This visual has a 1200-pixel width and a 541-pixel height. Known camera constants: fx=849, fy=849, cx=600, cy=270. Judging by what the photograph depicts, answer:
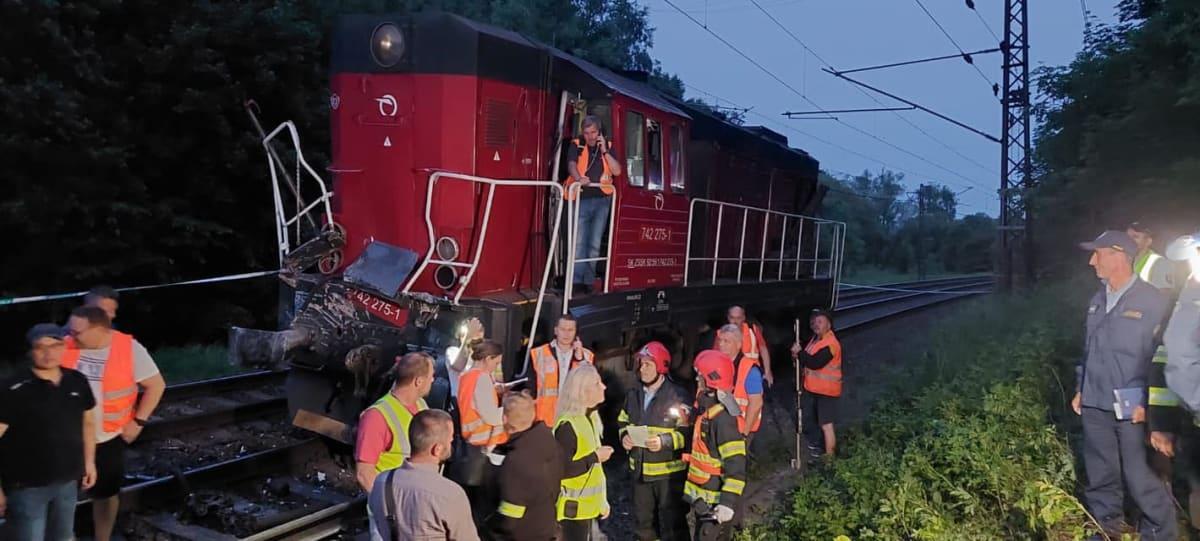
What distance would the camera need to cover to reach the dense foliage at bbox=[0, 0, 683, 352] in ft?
32.7

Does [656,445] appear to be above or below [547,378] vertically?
below

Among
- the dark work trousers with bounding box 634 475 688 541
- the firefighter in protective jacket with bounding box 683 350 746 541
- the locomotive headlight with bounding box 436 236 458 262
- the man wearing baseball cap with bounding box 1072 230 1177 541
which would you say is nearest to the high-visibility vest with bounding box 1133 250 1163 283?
the man wearing baseball cap with bounding box 1072 230 1177 541

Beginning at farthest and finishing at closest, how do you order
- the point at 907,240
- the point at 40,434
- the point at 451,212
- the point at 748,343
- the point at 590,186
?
the point at 907,240 → the point at 748,343 → the point at 590,186 → the point at 451,212 → the point at 40,434

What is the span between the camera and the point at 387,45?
6867 millimetres

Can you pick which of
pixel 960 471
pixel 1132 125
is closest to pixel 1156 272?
pixel 960 471

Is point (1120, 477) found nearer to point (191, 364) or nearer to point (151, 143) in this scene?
point (191, 364)

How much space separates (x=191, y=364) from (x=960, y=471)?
29.5 ft

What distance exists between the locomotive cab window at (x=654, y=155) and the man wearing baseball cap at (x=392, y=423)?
396 cm

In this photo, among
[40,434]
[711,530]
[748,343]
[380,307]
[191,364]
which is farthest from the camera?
[191,364]

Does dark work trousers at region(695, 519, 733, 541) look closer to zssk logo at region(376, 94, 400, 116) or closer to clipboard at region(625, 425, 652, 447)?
clipboard at region(625, 425, 652, 447)

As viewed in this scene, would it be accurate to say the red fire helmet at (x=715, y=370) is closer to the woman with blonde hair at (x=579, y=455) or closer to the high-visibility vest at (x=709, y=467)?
the high-visibility vest at (x=709, y=467)

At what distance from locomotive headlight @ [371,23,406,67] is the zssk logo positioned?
264 millimetres

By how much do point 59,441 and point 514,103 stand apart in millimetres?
4091

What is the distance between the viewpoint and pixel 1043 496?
514cm
